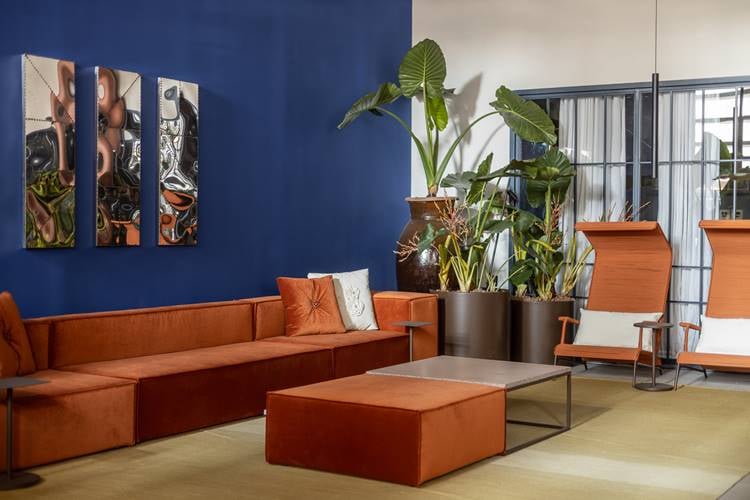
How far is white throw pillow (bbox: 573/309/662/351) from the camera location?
7893 millimetres

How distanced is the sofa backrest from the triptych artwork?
59 cm

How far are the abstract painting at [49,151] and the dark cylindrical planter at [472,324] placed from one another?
10.6 feet

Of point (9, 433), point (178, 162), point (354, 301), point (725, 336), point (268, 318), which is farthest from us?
point (354, 301)

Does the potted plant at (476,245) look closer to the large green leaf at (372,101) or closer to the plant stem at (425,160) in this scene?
the plant stem at (425,160)

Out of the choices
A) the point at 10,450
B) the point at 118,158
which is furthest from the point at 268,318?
the point at 10,450

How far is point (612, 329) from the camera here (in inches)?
315

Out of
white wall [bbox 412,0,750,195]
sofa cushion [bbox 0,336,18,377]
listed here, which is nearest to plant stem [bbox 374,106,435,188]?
white wall [bbox 412,0,750,195]

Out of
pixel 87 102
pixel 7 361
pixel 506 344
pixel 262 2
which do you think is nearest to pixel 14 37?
pixel 87 102

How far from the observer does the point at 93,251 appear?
252 inches

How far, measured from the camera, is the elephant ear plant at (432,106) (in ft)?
28.3

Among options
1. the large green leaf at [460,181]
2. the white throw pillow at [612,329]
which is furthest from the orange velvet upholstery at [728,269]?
the large green leaf at [460,181]

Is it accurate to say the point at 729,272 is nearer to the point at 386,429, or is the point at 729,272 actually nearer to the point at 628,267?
the point at 628,267

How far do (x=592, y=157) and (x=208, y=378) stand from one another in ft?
15.3

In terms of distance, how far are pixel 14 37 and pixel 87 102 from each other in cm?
62
